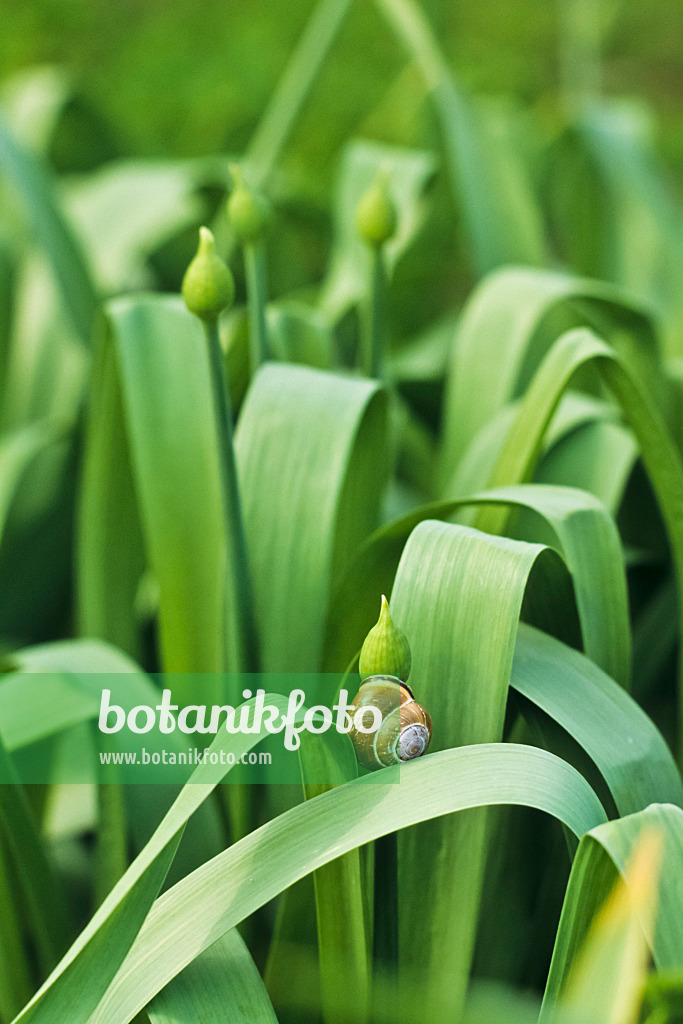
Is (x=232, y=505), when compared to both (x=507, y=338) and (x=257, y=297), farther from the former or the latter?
(x=507, y=338)

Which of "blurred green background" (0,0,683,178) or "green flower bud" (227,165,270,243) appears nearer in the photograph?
"green flower bud" (227,165,270,243)

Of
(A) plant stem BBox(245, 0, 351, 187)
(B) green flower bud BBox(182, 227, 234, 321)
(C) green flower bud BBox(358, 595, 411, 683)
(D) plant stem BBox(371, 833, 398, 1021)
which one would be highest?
(A) plant stem BBox(245, 0, 351, 187)

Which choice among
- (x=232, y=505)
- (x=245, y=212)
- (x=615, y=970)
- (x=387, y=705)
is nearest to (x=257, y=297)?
(x=245, y=212)

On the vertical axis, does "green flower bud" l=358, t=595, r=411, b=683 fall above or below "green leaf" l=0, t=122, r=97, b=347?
below

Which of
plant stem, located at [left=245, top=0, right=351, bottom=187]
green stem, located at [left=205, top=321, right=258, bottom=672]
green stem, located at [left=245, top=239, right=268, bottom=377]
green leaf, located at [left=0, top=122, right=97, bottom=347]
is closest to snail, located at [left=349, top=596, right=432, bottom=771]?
green stem, located at [left=205, top=321, right=258, bottom=672]

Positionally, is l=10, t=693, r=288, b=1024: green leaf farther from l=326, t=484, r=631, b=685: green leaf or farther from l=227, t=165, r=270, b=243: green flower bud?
l=227, t=165, r=270, b=243: green flower bud

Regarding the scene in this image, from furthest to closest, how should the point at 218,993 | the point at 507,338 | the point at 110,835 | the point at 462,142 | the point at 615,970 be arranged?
the point at 462,142 < the point at 507,338 < the point at 110,835 < the point at 218,993 < the point at 615,970

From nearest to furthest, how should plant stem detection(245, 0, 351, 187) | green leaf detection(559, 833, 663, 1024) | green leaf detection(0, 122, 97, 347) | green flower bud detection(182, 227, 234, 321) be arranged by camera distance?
1. green leaf detection(559, 833, 663, 1024)
2. green flower bud detection(182, 227, 234, 321)
3. green leaf detection(0, 122, 97, 347)
4. plant stem detection(245, 0, 351, 187)
